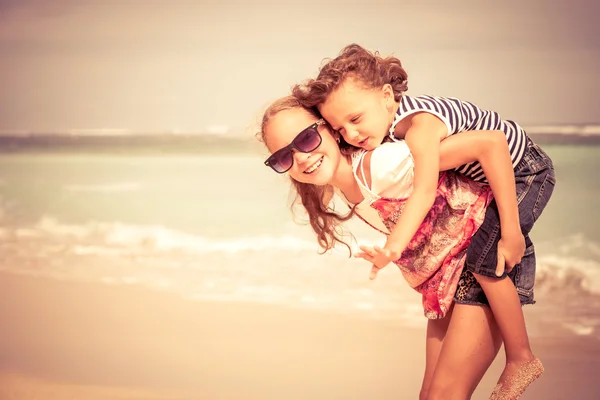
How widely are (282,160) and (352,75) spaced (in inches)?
9.6

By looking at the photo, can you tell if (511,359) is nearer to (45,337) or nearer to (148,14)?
(45,337)

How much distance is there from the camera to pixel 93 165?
17.6 ft

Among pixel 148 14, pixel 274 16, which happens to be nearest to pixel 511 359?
pixel 274 16

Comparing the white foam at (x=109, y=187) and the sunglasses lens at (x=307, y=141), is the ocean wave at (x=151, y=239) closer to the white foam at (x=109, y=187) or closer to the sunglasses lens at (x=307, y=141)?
the white foam at (x=109, y=187)

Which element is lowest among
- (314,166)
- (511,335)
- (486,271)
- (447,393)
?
(447,393)

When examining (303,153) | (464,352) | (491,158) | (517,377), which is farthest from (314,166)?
(517,377)

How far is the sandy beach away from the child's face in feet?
3.80

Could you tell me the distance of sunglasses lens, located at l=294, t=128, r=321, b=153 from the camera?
1863mm

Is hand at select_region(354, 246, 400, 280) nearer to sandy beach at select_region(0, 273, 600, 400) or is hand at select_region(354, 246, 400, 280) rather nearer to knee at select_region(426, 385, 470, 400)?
knee at select_region(426, 385, 470, 400)

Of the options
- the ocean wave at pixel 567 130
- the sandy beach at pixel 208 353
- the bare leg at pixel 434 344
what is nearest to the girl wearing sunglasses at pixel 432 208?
the bare leg at pixel 434 344

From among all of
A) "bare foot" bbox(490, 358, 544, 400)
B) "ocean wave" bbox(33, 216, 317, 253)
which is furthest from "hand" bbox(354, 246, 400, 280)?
"ocean wave" bbox(33, 216, 317, 253)

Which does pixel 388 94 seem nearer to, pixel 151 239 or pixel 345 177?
pixel 345 177

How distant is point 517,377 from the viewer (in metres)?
1.86

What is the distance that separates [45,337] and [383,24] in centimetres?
232
